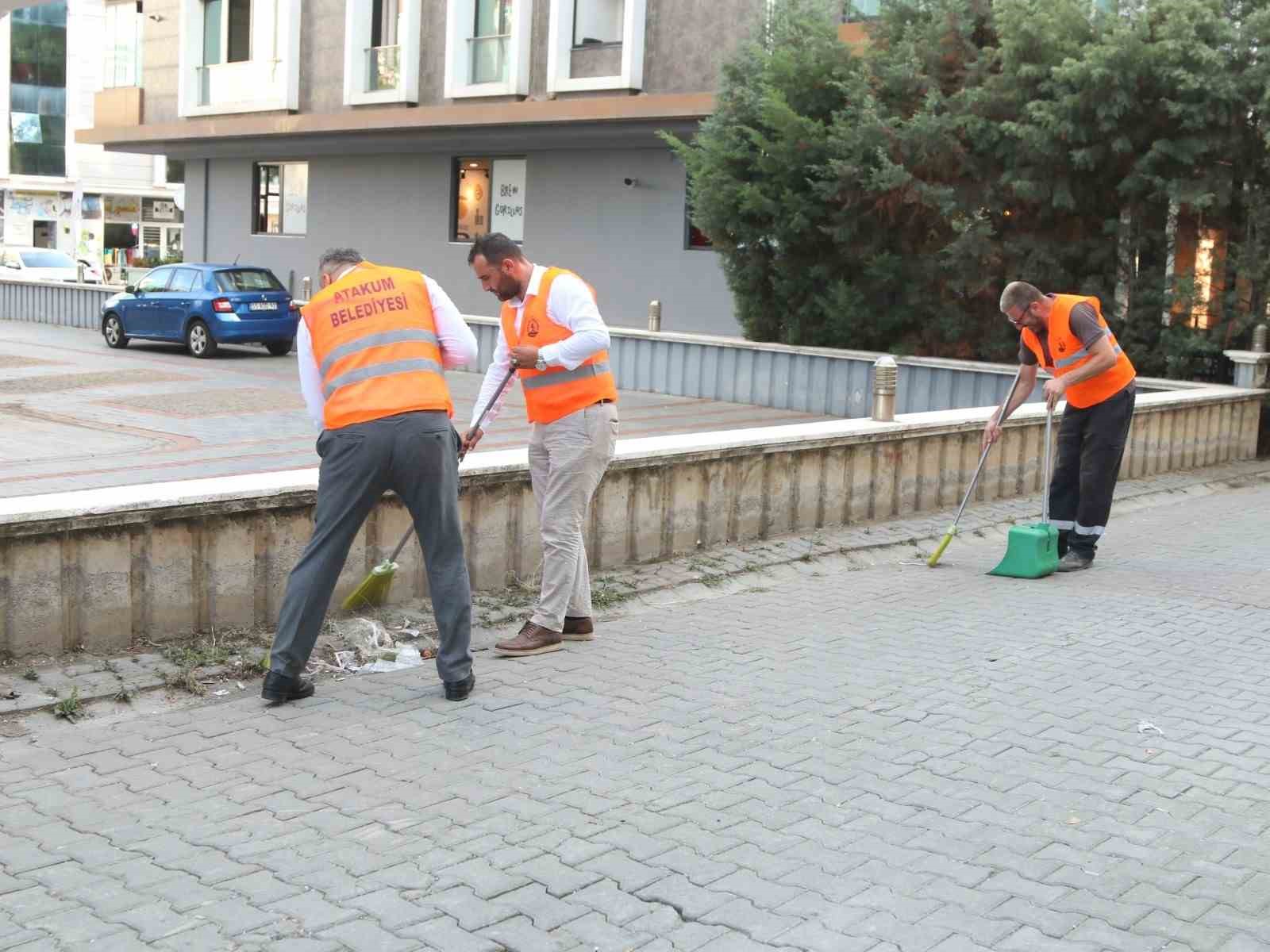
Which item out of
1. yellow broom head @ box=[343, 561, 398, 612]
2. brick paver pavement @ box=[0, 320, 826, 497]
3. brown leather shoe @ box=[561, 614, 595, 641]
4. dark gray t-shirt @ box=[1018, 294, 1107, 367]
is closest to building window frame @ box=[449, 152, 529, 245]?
brick paver pavement @ box=[0, 320, 826, 497]

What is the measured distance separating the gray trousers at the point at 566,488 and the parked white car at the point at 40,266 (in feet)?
111

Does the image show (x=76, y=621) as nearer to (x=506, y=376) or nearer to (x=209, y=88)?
(x=506, y=376)

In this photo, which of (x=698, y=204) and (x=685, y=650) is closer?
(x=685, y=650)

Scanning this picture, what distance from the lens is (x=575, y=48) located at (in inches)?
968

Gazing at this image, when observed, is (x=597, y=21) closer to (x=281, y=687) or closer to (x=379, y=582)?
(x=379, y=582)

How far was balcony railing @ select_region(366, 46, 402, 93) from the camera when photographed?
89.7ft

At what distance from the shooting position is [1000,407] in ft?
30.1

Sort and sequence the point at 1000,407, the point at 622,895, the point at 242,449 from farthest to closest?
the point at 242,449, the point at 1000,407, the point at 622,895

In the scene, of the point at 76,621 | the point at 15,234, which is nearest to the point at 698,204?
the point at 76,621

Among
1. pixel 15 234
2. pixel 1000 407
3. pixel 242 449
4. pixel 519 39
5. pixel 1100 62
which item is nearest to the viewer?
pixel 1000 407

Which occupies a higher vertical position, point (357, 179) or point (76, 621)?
point (357, 179)

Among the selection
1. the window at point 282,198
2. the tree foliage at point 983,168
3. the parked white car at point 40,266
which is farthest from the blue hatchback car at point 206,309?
the parked white car at point 40,266

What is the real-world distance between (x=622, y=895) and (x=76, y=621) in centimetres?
296

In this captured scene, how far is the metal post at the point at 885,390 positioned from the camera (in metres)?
10.1
